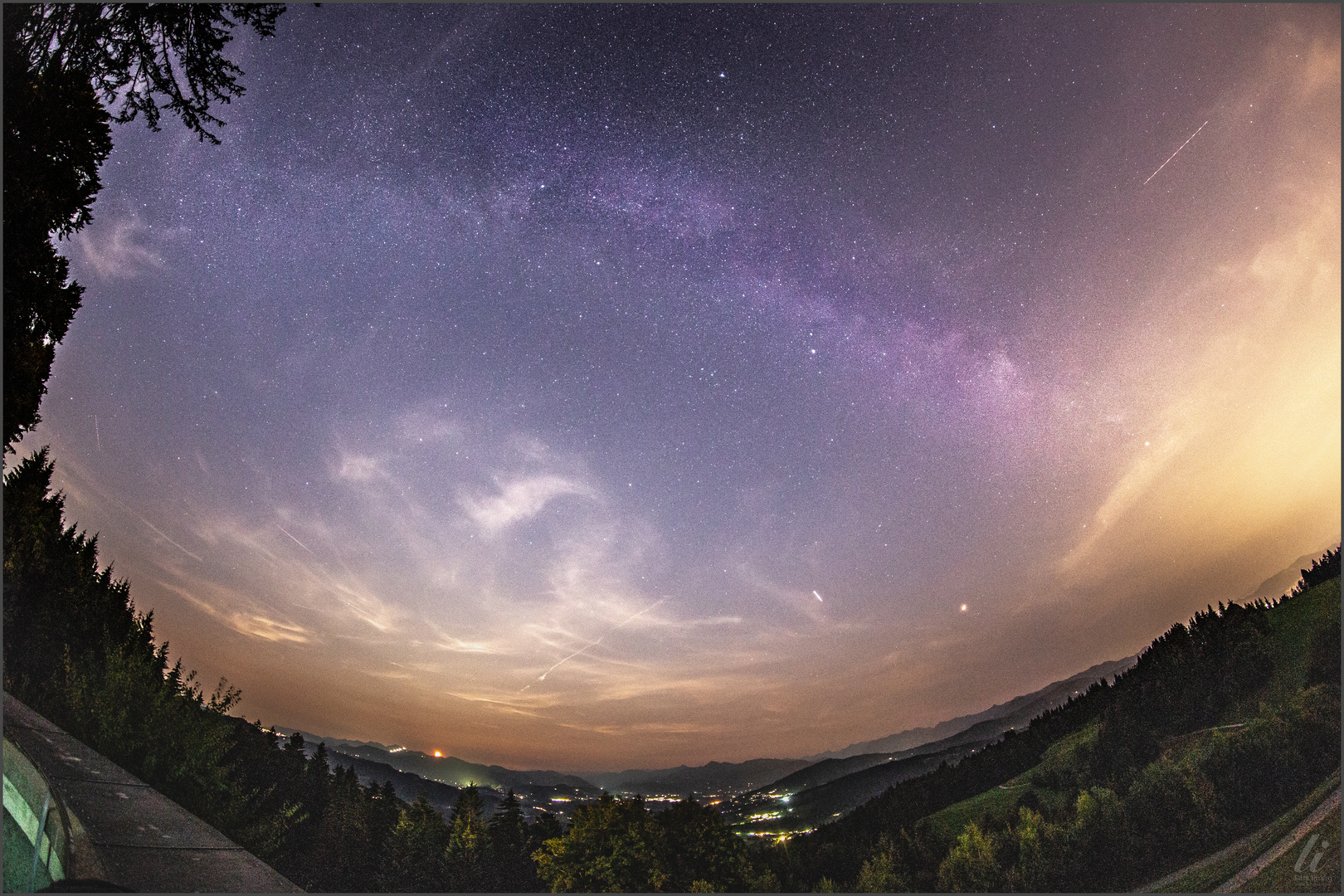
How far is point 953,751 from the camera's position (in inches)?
1863

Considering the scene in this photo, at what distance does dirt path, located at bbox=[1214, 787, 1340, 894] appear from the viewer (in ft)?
51.1

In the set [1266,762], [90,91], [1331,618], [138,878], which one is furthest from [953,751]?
[90,91]

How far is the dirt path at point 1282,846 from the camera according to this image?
1556 cm

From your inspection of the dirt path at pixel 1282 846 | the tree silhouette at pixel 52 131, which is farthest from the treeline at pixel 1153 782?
the tree silhouette at pixel 52 131

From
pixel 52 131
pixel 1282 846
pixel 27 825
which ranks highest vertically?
pixel 52 131

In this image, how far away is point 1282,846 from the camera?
1577 cm

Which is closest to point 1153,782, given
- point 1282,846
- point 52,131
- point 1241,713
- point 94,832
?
point 1282,846

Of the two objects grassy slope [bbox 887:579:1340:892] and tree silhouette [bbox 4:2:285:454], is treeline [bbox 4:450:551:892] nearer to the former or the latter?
tree silhouette [bbox 4:2:285:454]

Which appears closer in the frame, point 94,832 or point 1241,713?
point 94,832

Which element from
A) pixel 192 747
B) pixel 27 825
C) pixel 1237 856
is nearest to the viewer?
pixel 27 825

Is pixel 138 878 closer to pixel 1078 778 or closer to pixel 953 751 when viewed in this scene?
pixel 1078 778

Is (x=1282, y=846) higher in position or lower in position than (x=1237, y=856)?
higher

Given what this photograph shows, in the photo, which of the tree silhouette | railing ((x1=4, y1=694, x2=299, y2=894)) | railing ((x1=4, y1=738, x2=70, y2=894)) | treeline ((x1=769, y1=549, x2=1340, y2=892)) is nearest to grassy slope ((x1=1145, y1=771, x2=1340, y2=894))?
treeline ((x1=769, y1=549, x2=1340, y2=892))

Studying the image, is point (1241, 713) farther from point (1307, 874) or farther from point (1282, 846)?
point (1307, 874)
